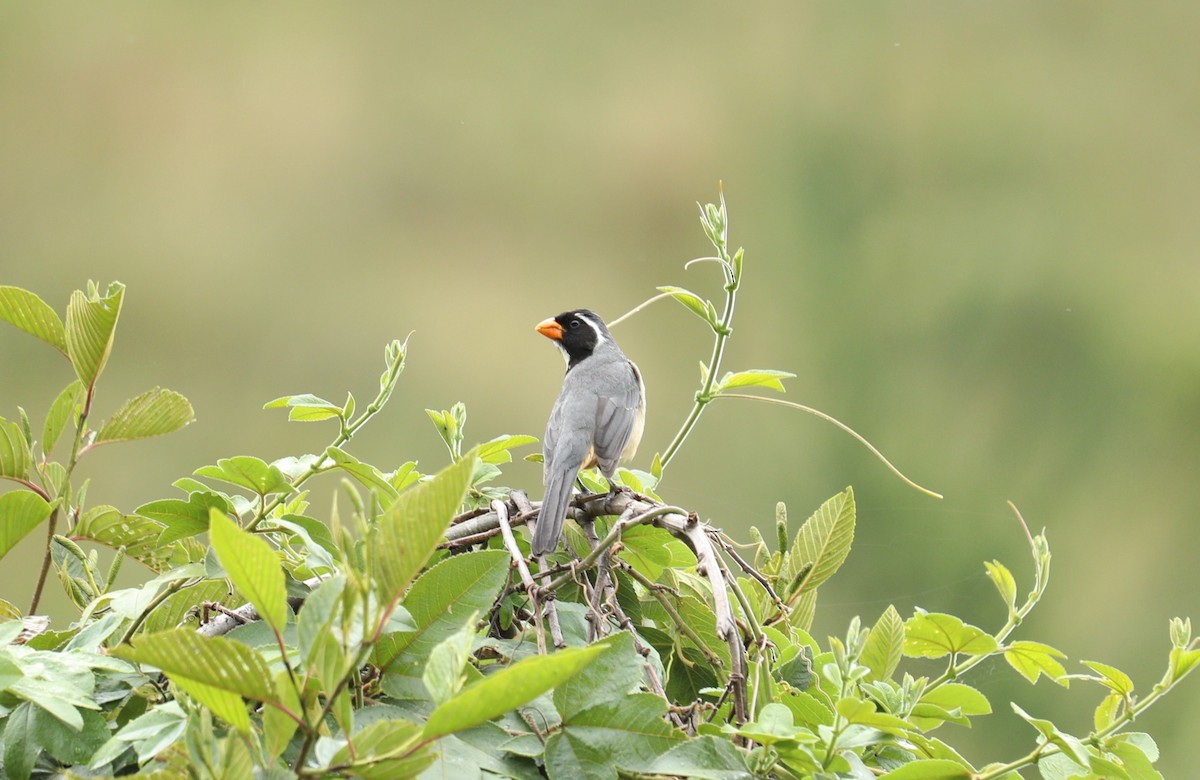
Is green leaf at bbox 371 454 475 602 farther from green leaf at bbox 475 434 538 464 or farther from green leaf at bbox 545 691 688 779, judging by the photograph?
green leaf at bbox 475 434 538 464

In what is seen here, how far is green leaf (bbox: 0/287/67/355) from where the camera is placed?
2.36ft

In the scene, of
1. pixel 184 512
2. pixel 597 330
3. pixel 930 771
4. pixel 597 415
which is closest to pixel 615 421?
pixel 597 415

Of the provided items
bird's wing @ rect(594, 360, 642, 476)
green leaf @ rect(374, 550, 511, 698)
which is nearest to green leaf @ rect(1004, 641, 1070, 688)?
green leaf @ rect(374, 550, 511, 698)

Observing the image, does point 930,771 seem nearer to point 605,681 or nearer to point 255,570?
point 605,681

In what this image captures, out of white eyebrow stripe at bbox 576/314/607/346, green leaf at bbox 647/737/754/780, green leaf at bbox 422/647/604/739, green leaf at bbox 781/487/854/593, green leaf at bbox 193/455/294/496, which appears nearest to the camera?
green leaf at bbox 422/647/604/739

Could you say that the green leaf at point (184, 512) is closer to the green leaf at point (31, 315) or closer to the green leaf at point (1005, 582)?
the green leaf at point (31, 315)

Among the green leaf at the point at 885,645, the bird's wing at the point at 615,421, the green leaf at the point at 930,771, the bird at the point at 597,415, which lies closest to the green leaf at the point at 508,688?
the green leaf at the point at 930,771

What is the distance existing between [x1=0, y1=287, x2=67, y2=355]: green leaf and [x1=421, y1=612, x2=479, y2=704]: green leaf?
1.44 ft

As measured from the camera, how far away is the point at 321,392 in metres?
2.64

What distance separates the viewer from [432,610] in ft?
1.85

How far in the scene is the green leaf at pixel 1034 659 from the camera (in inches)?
29.0

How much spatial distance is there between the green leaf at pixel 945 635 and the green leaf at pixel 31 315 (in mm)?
607

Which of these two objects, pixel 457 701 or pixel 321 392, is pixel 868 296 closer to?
pixel 321 392

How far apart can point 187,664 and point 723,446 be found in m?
2.25
